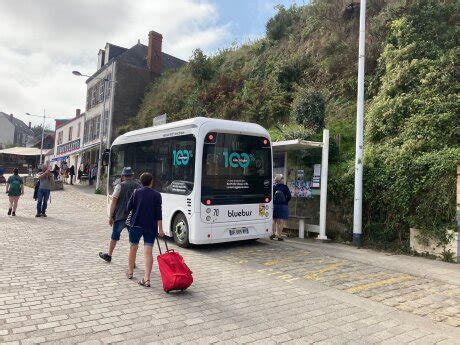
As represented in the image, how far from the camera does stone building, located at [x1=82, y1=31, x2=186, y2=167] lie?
106 ft

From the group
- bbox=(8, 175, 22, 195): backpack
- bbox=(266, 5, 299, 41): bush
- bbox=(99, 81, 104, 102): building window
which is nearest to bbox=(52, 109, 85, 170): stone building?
bbox=(99, 81, 104, 102): building window

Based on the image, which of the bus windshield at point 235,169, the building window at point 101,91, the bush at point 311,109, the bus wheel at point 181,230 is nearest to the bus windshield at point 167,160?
the bus windshield at point 235,169

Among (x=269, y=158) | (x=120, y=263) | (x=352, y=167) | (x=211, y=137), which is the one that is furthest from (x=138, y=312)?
(x=352, y=167)

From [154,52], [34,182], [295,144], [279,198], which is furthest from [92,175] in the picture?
[295,144]

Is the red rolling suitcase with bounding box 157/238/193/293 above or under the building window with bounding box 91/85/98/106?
under

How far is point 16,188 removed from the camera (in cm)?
1314

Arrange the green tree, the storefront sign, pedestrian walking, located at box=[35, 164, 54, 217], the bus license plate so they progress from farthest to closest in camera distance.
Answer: the storefront sign, pedestrian walking, located at box=[35, 164, 54, 217], the bus license plate, the green tree

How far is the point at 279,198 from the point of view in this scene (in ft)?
33.9

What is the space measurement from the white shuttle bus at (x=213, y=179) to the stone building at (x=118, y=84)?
73.4 ft

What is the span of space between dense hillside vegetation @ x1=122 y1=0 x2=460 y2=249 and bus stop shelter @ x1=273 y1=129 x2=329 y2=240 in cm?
54

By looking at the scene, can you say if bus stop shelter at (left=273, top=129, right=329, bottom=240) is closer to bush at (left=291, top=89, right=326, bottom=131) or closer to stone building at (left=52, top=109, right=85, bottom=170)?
bush at (left=291, top=89, right=326, bottom=131)

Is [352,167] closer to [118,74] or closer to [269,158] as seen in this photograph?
[269,158]

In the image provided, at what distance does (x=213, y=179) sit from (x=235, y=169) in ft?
2.12

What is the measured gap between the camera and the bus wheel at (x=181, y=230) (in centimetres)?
899
